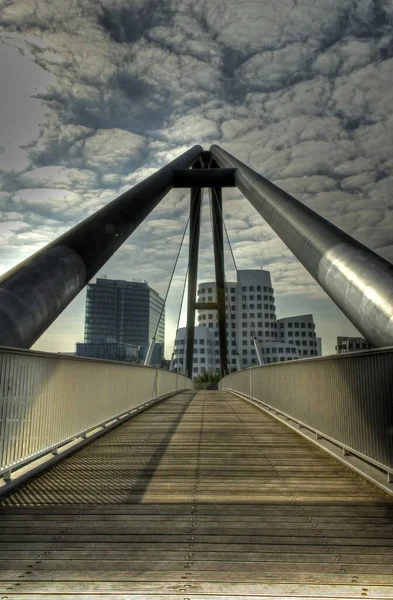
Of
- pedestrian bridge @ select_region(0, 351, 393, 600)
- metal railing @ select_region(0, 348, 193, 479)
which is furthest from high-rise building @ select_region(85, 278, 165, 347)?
pedestrian bridge @ select_region(0, 351, 393, 600)

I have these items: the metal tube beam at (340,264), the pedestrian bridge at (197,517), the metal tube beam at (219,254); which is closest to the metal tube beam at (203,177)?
the metal tube beam at (340,264)

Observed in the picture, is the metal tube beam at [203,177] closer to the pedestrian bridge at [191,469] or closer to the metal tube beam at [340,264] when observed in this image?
the metal tube beam at [340,264]

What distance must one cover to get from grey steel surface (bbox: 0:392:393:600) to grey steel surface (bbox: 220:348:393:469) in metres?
0.41

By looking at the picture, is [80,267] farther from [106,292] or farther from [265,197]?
[106,292]

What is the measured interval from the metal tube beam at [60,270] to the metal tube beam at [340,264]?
3851mm

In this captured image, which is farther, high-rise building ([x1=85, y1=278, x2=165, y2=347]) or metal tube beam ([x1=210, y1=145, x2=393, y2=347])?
high-rise building ([x1=85, y1=278, x2=165, y2=347])

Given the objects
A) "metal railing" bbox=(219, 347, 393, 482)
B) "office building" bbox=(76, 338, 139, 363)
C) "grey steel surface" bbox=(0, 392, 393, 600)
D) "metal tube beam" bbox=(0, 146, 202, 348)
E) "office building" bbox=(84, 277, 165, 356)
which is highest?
"office building" bbox=(84, 277, 165, 356)

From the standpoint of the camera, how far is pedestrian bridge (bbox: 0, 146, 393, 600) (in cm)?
302

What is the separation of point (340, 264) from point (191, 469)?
15.5 ft

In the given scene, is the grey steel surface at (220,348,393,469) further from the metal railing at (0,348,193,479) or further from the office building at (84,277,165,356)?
the office building at (84,277,165,356)

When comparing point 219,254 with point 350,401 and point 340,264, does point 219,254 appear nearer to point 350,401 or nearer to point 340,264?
point 340,264

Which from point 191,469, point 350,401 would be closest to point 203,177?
point 350,401

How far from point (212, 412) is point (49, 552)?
1006cm

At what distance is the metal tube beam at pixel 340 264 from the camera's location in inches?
281
